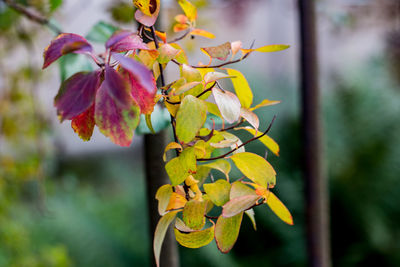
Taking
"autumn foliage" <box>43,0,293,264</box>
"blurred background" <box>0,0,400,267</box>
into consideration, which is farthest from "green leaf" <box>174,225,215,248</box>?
"blurred background" <box>0,0,400,267</box>

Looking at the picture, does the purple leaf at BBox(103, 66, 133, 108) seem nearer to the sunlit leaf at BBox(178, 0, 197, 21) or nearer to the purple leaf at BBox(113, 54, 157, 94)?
the purple leaf at BBox(113, 54, 157, 94)

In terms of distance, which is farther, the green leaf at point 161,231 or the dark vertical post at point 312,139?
the dark vertical post at point 312,139

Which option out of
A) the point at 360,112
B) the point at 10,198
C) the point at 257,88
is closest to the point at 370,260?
the point at 360,112

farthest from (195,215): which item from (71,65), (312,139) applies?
(312,139)

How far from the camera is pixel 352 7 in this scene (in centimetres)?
163

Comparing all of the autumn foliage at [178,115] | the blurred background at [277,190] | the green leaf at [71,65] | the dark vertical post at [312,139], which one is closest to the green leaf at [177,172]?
the autumn foliage at [178,115]

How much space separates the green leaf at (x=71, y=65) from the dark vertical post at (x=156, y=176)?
4.7 inches

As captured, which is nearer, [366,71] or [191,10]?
[191,10]

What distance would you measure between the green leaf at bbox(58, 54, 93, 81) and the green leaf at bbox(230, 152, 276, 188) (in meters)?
0.26

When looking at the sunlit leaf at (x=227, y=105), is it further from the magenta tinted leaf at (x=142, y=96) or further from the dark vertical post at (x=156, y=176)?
the dark vertical post at (x=156, y=176)

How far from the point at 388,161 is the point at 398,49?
37.0 inches

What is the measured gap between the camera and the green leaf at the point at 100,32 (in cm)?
46

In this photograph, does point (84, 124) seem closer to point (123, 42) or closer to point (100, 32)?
point (123, 42)

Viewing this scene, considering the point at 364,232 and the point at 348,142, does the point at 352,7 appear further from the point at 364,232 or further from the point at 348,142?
the point at 364,232
